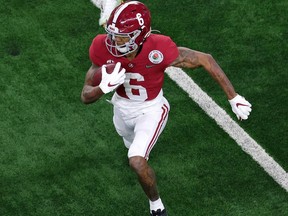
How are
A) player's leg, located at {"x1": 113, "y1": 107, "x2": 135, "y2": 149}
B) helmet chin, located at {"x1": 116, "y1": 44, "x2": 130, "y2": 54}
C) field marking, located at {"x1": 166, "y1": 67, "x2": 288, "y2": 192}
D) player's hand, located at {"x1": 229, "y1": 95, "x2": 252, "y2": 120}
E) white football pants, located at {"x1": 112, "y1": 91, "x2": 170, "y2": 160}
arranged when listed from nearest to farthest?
1. helmet chin, located at {"x1": 116, "y1": 44, "x2": 130, "y2": 54}
2. player's hand, located at {"x1": 229, "y1": 95, "x2": 252, "y2": 120}
3. white football pants, located at {"x1": 112, "y1": 91, "x2": 170, "y2": 160}
4. player's leg, located at {"x1": 113, "y1": 107, "x2": 135, "y2": 149}
5. field marking, located at {"x1": 166, "y1": 67, "x2": 288, "y2": 192}

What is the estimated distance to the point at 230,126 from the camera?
8508 mm

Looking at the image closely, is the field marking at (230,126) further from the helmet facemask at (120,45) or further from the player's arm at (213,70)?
the helmet facemask at (120,45)

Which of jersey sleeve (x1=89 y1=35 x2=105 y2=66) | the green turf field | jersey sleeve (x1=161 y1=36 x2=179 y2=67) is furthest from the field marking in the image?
jersey sleeve (x1=89 y1=35 x2=105 y2=66)

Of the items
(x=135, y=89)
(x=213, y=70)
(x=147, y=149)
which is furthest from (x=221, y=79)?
(x=147, y=149)

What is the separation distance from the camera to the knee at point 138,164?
7098 mm

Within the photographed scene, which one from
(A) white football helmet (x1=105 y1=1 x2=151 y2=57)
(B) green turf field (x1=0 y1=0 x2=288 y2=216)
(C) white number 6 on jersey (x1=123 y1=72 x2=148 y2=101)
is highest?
(A) white football helmet (x1=105 y1=1 x2=151 y2=57)

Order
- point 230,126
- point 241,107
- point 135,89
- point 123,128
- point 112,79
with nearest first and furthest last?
point 112,79
point 241,107
point 135,89
point 123,128
point 230,126

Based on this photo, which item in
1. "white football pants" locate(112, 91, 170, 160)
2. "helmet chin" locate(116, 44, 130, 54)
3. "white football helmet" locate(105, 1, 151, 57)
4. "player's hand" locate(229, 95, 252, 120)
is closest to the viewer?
"white football helmet" locate(105, 1, 151, 57)

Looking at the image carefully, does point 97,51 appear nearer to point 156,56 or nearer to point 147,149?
point 156,56

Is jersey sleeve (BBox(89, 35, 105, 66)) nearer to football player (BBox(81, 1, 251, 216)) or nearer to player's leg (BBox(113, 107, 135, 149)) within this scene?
football player (BBox(81, 1, 251, 216))

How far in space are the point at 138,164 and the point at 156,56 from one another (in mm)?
986

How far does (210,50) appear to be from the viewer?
9398 millimetres

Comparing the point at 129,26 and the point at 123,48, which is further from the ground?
the point at 129,26

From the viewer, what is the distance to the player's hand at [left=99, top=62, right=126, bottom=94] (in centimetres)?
687
